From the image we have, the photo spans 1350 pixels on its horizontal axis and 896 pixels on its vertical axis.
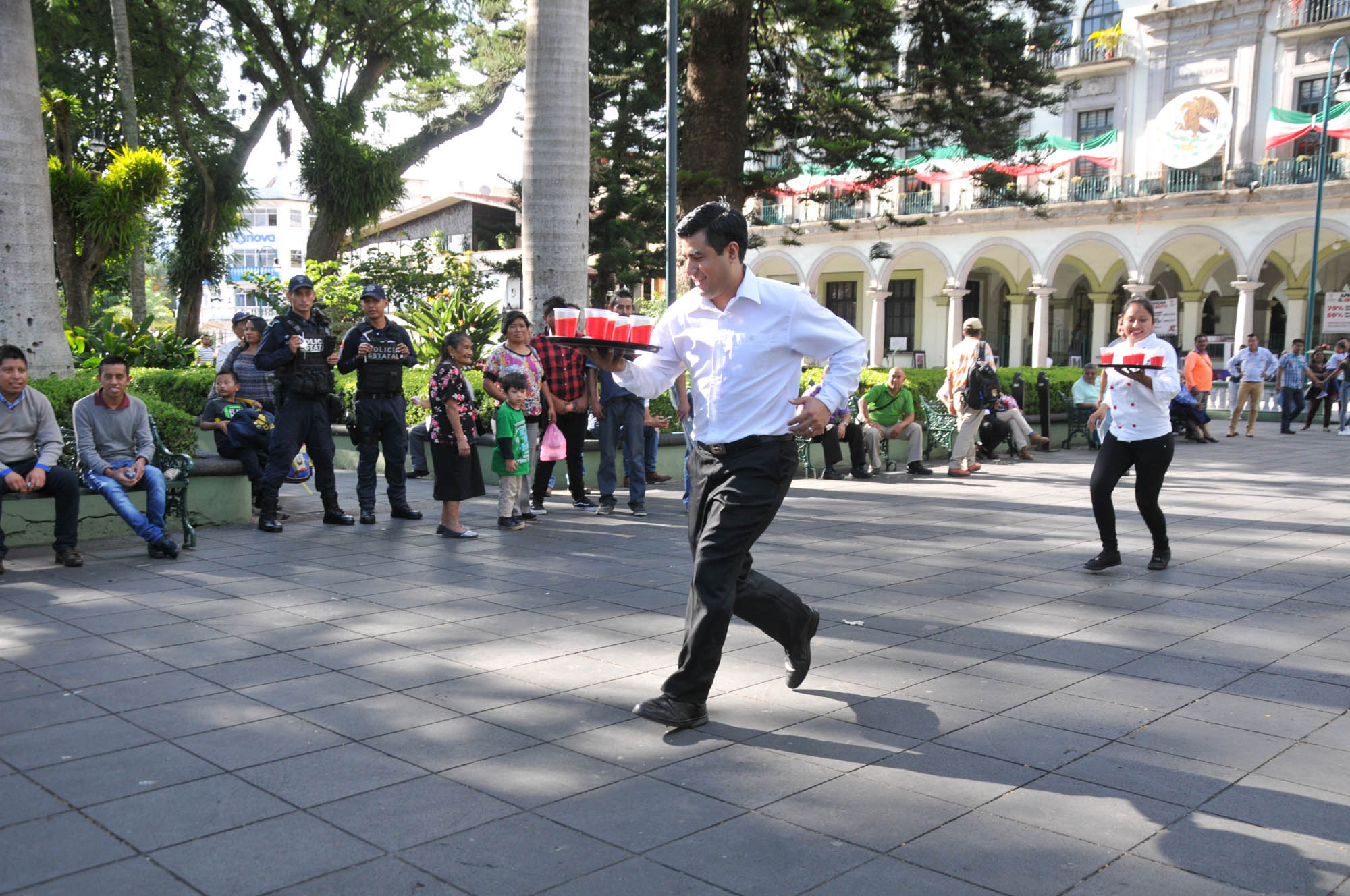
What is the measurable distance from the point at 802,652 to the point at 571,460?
18.4ft

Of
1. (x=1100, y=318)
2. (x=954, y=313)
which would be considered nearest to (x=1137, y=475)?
(x=954, y=313)

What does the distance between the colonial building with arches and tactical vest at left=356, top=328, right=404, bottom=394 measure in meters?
21.4

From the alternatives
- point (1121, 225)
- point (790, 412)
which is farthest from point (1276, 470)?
point (1121, 225)

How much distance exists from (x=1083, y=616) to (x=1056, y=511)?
427 cm

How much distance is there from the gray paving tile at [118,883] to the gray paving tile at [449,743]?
3.16 feet

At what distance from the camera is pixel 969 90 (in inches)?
563

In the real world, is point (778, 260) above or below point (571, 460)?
above

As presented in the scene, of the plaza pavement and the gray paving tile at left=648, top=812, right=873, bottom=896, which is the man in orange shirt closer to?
the plaza pavement

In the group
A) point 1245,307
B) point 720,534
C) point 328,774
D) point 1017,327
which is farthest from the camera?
point 1017,327

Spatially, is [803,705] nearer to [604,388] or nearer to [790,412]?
[790,412]

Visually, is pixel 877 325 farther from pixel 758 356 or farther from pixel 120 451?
pixel 758 356

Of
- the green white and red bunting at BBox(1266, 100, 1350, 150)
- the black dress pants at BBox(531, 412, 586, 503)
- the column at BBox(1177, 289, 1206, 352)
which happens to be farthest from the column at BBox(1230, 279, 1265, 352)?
the black dress pants at BBox(531, 412, 586, 503)

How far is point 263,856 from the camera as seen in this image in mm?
3123

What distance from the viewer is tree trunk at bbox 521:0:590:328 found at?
10328 mm
